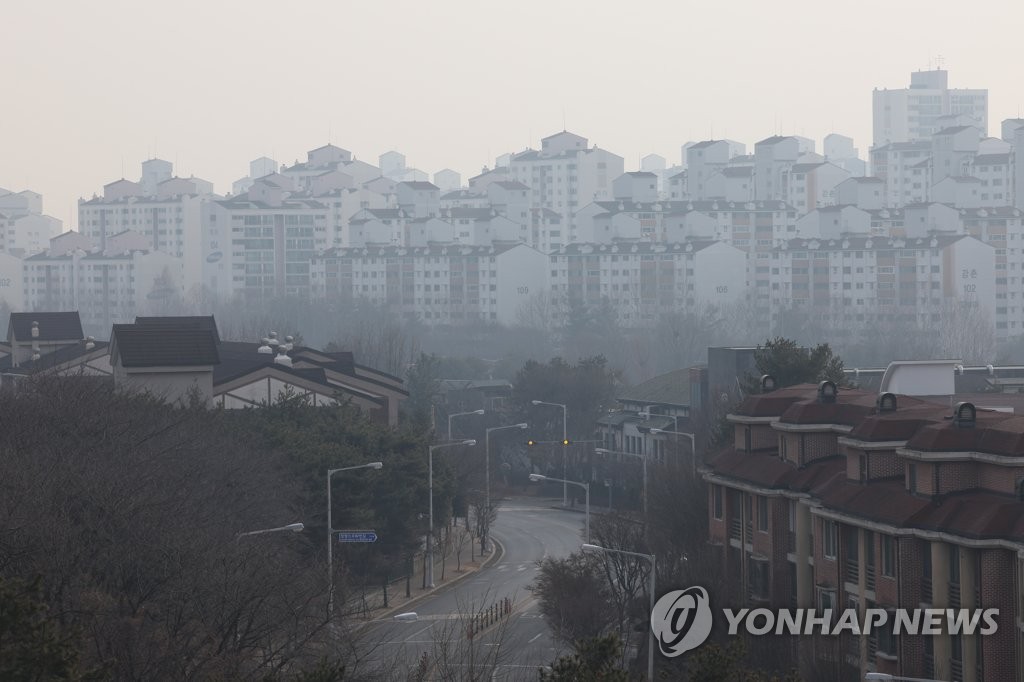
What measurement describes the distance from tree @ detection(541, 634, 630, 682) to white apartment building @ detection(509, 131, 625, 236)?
505 ft

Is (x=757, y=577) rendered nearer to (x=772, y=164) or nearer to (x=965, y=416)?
(x=965, y=416)

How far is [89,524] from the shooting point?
67.1 ft

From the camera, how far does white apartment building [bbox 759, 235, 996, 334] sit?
117 metres

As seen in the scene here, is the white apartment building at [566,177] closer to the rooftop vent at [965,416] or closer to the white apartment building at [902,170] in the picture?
the white apartment building at [902,170]

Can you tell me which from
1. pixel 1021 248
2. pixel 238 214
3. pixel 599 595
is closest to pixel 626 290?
pixel 1021 248

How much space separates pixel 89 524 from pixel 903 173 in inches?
5899

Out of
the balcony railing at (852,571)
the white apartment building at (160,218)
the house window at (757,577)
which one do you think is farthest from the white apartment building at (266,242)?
the balcony railing at (852,571)

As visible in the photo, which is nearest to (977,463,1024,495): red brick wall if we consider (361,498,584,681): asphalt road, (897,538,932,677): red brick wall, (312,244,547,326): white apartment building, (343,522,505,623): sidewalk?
(897,538,932,677): red brick wall

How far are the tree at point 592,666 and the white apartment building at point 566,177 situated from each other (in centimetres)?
15397

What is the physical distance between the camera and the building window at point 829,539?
82.3 feet

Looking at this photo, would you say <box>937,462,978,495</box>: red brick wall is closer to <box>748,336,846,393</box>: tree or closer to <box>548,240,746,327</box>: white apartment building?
<box>748,336,846,393</box>: tree

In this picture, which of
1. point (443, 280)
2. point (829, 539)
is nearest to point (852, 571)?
point (829, 539)

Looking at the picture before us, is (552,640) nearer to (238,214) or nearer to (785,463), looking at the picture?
(785,463)

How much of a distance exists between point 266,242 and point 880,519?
13857 cm
